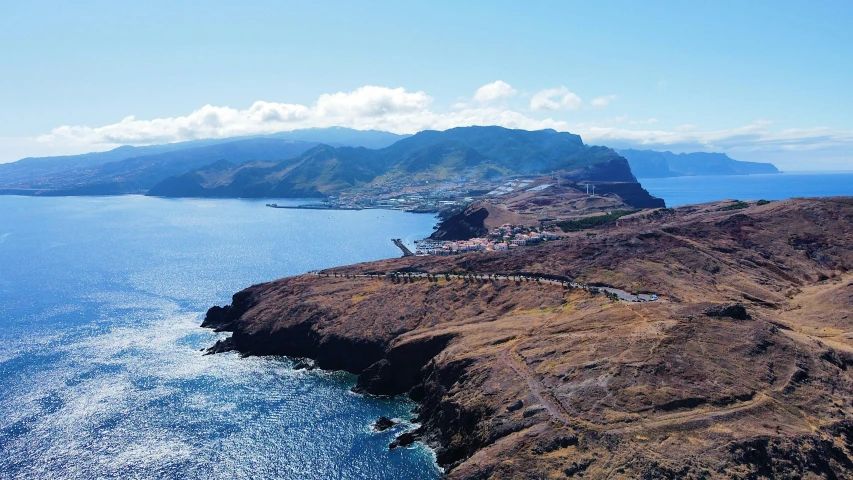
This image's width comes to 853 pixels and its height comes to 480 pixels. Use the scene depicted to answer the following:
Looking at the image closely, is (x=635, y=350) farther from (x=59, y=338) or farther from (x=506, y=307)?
(x=59, y=338)

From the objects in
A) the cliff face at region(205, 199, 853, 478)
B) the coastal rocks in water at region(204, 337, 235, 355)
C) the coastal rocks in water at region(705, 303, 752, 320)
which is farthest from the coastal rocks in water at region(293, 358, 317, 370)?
the coastal rocks in water at region(705, 303, 752, 320)

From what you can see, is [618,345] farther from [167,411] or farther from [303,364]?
[167,411]

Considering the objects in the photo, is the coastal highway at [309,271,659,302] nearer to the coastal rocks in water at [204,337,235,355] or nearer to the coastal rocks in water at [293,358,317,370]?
the coastal rocks in water at [293,358,317,370]

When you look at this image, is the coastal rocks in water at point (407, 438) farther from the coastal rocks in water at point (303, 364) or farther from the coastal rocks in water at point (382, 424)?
the coastal rocks in water at point (303, 364)

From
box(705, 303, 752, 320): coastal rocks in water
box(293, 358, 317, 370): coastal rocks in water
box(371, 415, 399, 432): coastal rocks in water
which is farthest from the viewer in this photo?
box(293, 358, 317, 370): coastal rocks in water

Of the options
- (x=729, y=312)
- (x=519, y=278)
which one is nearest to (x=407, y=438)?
(x=729, y=312)

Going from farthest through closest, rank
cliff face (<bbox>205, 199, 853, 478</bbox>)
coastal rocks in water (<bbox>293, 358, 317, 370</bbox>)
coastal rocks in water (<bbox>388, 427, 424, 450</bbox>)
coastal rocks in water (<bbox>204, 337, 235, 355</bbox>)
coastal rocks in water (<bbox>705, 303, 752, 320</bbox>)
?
coastal rocks in water (<bbox>204, 337, 235, 355</bbox>)
coastal rocks in water (<bbox>293, 358, 317, 370</bbox>)
coastal rocks in water (<bbox>705, 303, 752, 320</bbox>)
coastal rocks in water (<bbox>388, 427, 424, 450</bbox>)
cliff face (<bbox>205, 199, 853, 478</bbox>)

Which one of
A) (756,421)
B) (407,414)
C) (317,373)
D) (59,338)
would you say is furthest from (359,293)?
(756,421)

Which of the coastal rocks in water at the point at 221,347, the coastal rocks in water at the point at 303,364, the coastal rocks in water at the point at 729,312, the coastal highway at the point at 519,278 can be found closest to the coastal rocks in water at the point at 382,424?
the coastal rocks in water at the point at 303,364

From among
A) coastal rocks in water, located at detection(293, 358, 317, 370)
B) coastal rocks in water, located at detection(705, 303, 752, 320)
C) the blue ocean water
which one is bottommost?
coastal rocks in water, located at detection(293, 358, 317, 370)
